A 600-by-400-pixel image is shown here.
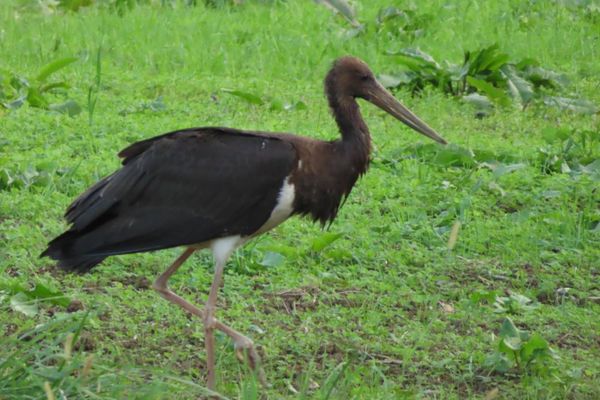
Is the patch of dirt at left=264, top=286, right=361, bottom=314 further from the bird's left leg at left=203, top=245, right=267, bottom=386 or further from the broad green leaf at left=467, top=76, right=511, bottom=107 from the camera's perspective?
the broad green leaf at left=467, top=76, right=511, bottom=107

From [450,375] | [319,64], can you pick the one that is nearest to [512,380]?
[450,375]

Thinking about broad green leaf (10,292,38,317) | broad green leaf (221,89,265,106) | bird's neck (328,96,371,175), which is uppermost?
bird's neck (328,96,371,175)

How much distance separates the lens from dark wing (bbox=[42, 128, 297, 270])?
239 inches

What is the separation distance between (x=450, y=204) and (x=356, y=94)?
147cm

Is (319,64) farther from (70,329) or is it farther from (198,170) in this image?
(70,329)

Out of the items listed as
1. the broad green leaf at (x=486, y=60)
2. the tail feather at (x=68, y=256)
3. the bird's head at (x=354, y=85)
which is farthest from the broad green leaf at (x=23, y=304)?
the broad green leaf at (x=486, y=60)

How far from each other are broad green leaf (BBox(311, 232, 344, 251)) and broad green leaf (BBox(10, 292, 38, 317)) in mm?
1642

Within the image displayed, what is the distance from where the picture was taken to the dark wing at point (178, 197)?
606cm

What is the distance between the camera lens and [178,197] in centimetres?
620

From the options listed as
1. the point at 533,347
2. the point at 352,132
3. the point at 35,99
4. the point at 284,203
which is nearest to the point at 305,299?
the point at 284,203

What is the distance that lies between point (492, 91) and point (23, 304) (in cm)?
503

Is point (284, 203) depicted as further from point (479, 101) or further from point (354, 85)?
point (479, 101)

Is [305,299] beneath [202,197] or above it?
beneath

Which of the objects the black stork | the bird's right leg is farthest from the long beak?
the bird's right leg
